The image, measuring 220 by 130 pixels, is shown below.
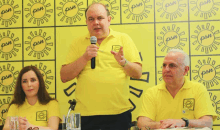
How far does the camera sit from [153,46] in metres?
3.31

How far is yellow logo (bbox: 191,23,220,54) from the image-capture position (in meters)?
3.26

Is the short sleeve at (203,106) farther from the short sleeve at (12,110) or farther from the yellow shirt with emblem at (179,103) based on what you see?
the short sleeve at (12,110)

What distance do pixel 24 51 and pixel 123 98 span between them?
1.45 metres

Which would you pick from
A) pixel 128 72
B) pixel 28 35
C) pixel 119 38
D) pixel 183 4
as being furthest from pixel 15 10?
pixel 183 4

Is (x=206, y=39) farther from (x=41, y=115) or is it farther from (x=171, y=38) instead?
(x=41, y=115)

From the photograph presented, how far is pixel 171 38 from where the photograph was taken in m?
3.29

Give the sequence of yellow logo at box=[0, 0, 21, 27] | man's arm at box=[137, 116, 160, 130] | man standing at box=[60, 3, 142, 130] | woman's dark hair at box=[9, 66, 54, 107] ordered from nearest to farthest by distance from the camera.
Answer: man's arm at box=[137, 116, 160, 130], man standing at box=[60, 3, 142, 130], woman's dark hair at box=[9, 66, 54, 107], yellow logo at box=[0, 0, 21, 27]

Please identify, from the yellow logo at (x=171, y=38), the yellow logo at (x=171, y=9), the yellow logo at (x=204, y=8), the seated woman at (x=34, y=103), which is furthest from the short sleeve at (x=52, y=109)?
the yellow logo at (x=204, y=8)

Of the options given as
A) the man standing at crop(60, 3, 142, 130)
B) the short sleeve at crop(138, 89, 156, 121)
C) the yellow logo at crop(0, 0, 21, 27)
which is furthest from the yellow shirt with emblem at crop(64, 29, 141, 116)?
the yellow logo at crop(0, 0, 21, 27)

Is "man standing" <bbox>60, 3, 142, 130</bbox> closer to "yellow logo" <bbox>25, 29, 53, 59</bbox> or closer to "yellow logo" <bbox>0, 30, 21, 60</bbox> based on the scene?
"yellow logo" <bbox>25, 29, 53, 59</bbox>

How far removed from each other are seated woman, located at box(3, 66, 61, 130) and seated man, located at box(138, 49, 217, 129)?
33.5 inches

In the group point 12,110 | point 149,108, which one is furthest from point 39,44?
point 149,108

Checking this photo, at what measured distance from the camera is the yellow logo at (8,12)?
3529 millimetres

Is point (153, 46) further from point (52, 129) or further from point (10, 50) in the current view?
point (10, 50)
